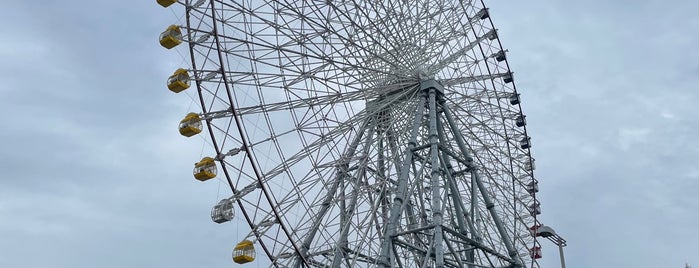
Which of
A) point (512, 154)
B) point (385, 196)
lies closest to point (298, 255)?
point (385, 196)

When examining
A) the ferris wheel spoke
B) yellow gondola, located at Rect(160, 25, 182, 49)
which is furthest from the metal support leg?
yellow gondola, located at Rect(160, 25, 182, 49)

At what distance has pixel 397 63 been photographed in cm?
2909

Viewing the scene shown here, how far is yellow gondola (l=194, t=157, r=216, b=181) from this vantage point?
25.3 m

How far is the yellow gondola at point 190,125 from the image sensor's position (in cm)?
2533

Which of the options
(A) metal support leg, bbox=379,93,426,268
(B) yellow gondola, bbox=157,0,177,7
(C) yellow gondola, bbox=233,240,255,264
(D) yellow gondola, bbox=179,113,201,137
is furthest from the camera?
(D) yellow gondola, bbox=179,113,201,137

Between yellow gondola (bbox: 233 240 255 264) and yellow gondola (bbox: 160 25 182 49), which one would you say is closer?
yellow gondola (bbox: 233 240 255 264)

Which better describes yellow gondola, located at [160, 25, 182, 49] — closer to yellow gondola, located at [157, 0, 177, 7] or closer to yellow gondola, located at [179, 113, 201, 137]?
yellow gondola, located at [157, 0, 177, 7]

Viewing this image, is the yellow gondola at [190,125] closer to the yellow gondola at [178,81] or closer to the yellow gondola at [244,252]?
the yellow gondola at [178,81]

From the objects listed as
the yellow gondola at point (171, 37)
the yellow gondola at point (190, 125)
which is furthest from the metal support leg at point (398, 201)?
the yellow gondola at point (171, 37)

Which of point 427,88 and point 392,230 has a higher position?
point 427,88

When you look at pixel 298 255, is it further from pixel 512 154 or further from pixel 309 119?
pixel 512 154

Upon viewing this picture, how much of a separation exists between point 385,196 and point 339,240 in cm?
261

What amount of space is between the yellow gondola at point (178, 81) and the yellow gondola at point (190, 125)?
85 cm

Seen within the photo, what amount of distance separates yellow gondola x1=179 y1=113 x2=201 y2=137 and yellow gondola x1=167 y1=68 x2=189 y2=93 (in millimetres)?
849
